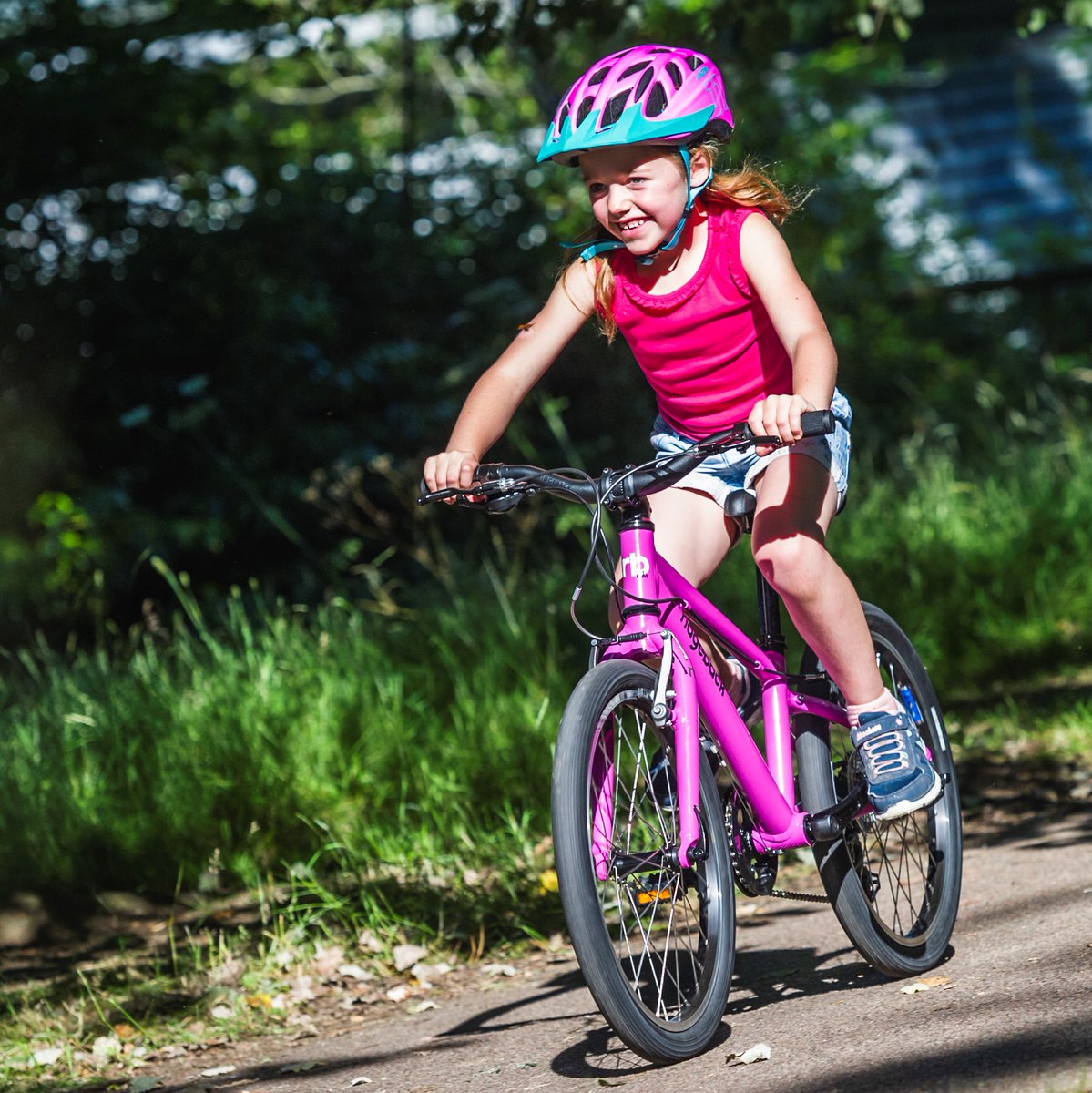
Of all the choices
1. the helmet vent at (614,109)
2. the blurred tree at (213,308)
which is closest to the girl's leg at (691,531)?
the helmet vent at (614,109)

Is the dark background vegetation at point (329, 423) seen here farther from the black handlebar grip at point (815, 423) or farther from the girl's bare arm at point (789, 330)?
the black handlebar grip at point (815, 423)

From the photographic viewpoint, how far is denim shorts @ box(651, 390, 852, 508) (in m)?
3.15

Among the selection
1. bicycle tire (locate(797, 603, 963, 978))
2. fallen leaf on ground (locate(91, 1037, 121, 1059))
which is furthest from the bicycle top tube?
fallen leaf on ground (locate(91, 1037, 121, 1059))

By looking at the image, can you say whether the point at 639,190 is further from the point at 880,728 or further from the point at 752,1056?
the point at 752,1056

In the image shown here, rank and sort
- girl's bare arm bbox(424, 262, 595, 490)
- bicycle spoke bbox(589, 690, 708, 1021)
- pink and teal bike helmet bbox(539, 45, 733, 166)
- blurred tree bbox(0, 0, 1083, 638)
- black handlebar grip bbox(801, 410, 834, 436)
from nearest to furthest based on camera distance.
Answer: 1. black handlebar grip bbox(801, 410, 834, 436)
2. bicycle spoke bbox(589, 690, 708, 1021)
3. pink and teal bike helmet bbox(539, 45, 733, 166)
4. girl's bare arm bbox(424, 262, 595, 490)
5. blurred tree bbox(0, 0, 1083, 638)

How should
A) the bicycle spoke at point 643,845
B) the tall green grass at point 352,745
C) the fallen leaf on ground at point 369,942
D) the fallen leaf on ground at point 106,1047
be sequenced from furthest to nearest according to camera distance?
the tall green grass at point 352,745, the fallen leaf on ground at point 369,942, the fallen leaf on ground at point 106,1047, the bicycle spoke at point 643,845

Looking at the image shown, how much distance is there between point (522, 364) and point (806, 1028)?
1.43 m

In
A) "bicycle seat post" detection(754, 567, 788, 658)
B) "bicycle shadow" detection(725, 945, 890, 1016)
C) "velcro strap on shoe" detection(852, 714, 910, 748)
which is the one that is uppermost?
"bicycle seat post" detection(754, 567, 788, 658)

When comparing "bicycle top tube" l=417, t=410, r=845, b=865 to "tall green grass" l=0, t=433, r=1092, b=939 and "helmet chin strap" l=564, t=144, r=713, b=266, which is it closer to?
"helmet chin strap" l=564, t=144, r=713, b=266

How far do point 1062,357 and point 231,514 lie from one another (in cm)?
757

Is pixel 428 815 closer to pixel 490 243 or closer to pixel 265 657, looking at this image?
pixel 265 657

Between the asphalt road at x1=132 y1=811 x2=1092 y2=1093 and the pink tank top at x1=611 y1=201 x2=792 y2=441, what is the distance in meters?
1.23

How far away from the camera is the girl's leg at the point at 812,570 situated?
3021 millimetres

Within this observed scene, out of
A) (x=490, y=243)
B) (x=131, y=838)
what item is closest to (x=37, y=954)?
(x=131, y=838)
